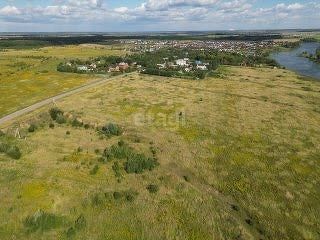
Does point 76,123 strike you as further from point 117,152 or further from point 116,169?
point 116,169

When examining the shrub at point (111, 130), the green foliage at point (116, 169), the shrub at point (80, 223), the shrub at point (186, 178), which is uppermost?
the shrub at point (80, 223)

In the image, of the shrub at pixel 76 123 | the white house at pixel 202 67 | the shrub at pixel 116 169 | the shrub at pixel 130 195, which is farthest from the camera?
the white house at pixel 202 67

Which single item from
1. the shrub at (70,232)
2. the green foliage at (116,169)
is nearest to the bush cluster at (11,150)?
the green foliage at (116,169)

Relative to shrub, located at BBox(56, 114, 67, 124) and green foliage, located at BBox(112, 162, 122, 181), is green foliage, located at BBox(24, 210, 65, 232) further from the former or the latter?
shrub, located at BBox(56, 114, 67, 124)

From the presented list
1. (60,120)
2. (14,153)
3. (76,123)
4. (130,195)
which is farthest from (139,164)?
(60,120)

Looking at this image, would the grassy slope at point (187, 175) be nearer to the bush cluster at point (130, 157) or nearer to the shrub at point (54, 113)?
the bush cluster at point (130, 157)

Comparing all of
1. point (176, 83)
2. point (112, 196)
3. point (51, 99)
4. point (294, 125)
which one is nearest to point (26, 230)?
point (112, 196)

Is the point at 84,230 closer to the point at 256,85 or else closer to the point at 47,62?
the point at 256,85
